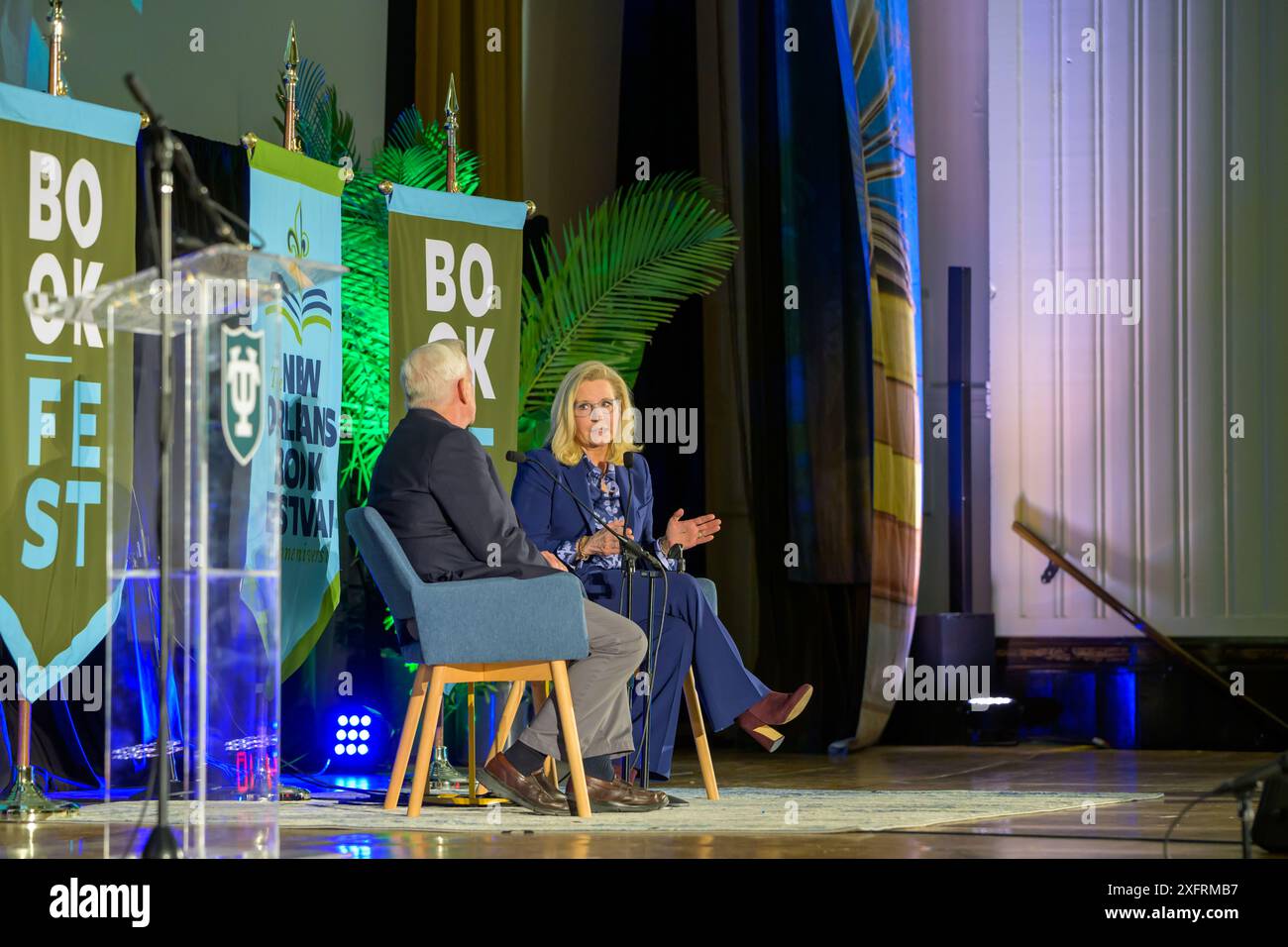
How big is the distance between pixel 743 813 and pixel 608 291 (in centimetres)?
229

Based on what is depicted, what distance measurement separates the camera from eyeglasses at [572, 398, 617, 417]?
4480 mm

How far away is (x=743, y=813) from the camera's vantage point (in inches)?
149

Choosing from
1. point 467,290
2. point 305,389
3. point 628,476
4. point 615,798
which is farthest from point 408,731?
point 467,290

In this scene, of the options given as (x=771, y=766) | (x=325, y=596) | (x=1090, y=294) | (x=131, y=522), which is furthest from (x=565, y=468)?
(x=1090, y=294)

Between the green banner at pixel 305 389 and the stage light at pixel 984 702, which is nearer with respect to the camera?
the green banner at pixel 305 389

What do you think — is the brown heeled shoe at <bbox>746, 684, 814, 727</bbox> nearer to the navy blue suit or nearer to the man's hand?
the navy blue suit

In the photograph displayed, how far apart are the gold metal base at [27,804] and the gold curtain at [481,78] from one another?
3038 mm

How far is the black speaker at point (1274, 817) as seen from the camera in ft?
9.47

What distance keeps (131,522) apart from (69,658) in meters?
0.56

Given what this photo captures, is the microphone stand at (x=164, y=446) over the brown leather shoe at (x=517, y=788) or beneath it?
over

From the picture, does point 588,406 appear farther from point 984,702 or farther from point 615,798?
point 984,702

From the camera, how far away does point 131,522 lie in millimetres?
3709

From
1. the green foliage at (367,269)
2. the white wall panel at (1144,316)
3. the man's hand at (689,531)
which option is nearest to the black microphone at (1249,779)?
the man's hand at (689,531)

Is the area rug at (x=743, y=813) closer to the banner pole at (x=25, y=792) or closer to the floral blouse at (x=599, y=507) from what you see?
the banner pole at (x=25, y=792)
